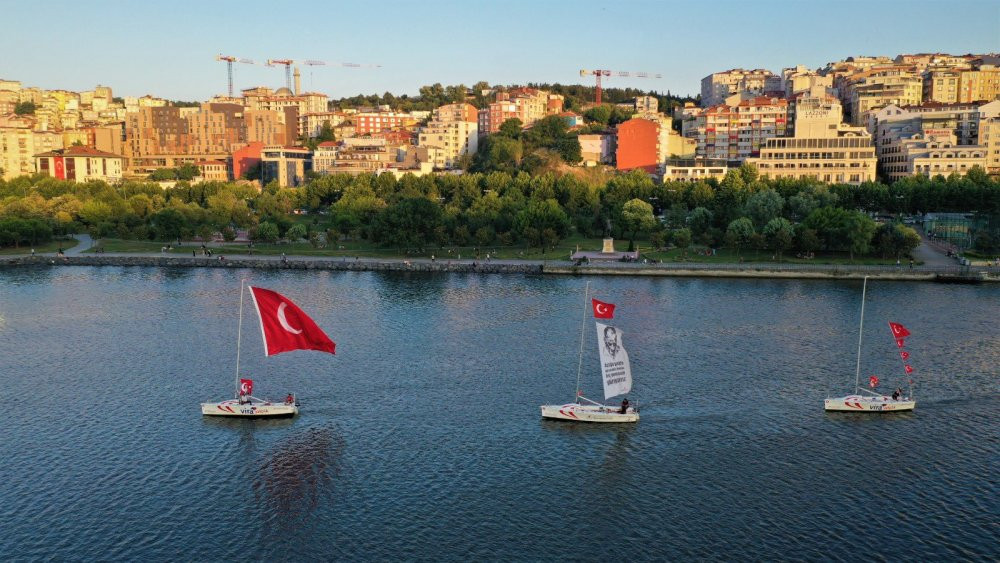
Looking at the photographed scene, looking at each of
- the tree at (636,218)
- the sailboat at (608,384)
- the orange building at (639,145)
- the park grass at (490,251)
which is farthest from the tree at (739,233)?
the orange building at (639,145)

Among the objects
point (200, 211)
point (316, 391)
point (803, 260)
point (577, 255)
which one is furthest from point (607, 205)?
point (316, 391)

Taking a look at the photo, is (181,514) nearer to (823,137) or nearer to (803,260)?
(803,260)

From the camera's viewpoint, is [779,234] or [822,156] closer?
[779,234]

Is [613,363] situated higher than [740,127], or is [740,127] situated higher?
[740,127]

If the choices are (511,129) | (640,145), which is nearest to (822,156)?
(640,145)

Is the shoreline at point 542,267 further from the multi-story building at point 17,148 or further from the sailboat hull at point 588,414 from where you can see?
the multi-story building at point 17,148

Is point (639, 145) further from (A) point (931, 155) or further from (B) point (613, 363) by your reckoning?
(B) point (613, 363)
